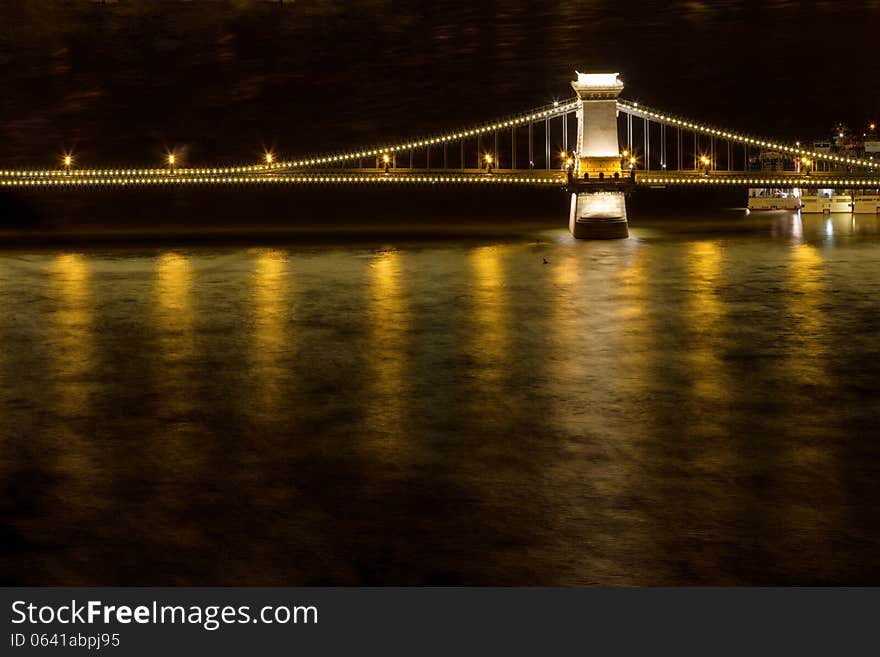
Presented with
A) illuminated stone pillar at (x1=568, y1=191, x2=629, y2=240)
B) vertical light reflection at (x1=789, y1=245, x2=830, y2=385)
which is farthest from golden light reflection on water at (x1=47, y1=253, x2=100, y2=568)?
illuminated stone pillar at (x1=568, y1=191, x2=629, y2=240)

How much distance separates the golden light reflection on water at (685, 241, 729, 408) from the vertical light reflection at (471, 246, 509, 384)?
5.55ft

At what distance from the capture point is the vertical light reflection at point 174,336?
34.8ft

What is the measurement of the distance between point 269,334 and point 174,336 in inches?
39.7

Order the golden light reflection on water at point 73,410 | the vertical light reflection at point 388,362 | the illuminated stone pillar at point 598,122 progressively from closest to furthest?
the golden light reflection on water at point 73,410 → the vertical light reflection at point 388,362 → the illuminated stone pillar at point 598,122

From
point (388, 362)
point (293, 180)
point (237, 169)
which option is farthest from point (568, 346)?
point (237, 169)

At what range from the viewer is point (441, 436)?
355 inches

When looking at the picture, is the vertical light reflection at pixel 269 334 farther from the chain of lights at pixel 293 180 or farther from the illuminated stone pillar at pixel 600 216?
the chain of lights at pixel 293 180

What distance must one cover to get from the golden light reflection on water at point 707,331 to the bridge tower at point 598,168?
22.2 feet

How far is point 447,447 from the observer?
8672mm

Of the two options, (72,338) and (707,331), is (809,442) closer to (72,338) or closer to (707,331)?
(707,331)

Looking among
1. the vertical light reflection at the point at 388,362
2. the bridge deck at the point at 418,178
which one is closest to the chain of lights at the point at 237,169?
the bridge deck at the point at 418,178

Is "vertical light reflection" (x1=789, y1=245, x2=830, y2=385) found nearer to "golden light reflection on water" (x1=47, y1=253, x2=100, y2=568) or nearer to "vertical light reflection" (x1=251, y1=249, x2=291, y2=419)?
"vertical light reflection" (x1=251, y1=249, x2=291, y2=419)

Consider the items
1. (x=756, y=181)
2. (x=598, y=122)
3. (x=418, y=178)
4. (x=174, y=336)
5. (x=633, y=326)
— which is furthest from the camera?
(x=598, y=122)
